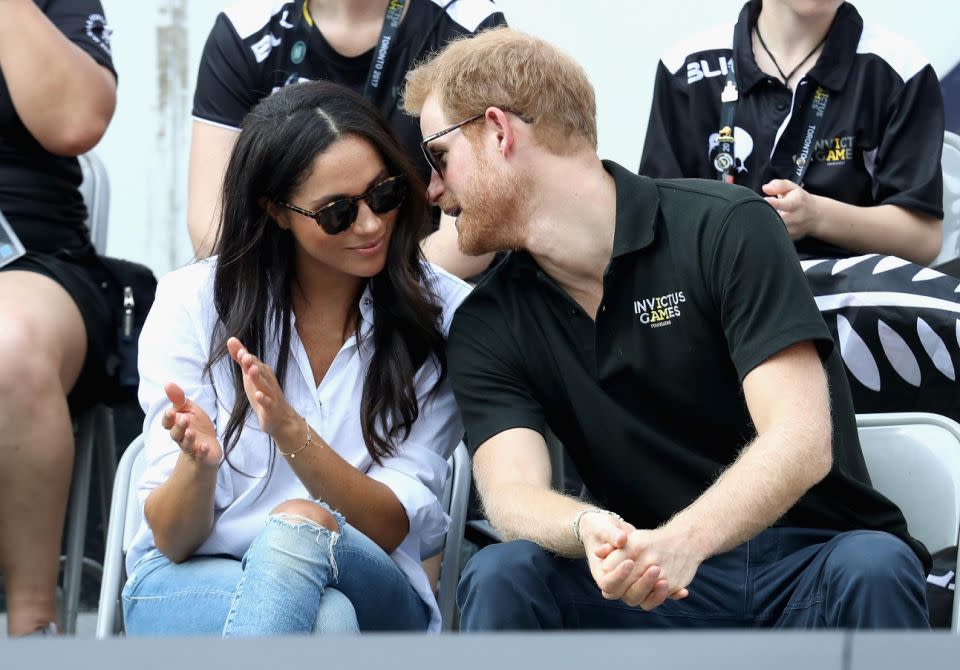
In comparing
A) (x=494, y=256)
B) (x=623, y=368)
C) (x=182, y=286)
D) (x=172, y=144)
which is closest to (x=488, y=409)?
(x=623, y=368)

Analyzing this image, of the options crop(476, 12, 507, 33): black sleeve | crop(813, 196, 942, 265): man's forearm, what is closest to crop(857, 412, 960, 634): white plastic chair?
crop(813, 196, 942, 265): man's forearm

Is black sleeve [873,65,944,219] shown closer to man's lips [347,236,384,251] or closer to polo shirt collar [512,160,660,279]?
polo shirt collar [512,160,660,279]

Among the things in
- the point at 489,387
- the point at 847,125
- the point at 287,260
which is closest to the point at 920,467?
the point at 489,387

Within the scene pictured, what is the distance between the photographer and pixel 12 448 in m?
2.73

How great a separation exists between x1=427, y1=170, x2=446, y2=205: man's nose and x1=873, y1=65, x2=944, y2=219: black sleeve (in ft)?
3.75

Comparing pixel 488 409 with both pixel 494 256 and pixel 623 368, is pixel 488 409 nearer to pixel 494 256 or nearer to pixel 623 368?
pixel 623 368

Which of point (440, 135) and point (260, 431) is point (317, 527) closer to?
point (260, 431)

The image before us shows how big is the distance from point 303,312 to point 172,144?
5.98 ft

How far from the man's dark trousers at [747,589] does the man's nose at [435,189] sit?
72cm

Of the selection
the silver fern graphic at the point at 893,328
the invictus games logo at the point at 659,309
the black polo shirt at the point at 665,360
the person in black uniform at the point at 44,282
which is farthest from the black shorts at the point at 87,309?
the silver fern graphic at the point at 893,328

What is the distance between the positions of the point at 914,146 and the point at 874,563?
1439mm

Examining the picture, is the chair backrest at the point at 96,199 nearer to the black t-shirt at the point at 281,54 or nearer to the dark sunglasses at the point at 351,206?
the black t-shirt at the point at 281,54

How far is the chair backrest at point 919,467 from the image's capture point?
2.37 meters

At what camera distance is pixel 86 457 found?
3.13 m
